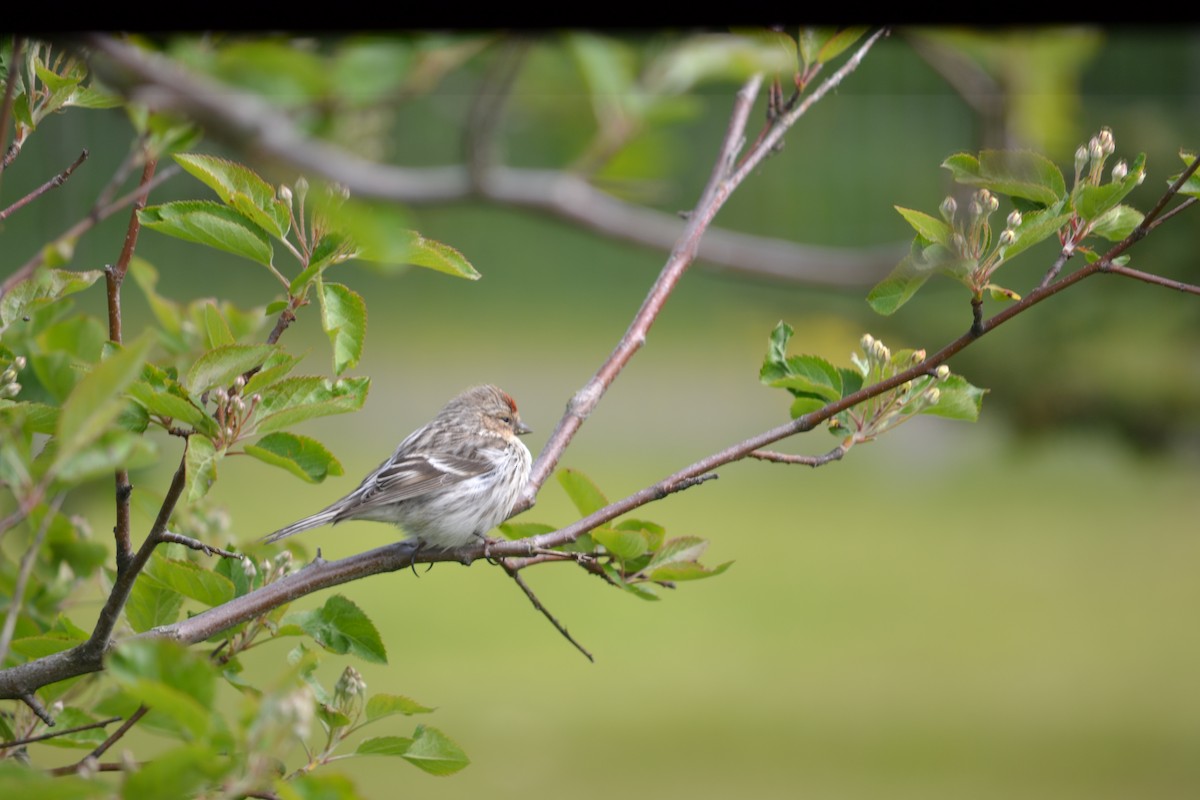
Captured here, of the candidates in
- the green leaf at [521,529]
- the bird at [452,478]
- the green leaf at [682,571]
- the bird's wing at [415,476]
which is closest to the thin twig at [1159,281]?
the green leaf at [682,571]

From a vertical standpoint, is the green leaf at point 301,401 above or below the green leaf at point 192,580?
above

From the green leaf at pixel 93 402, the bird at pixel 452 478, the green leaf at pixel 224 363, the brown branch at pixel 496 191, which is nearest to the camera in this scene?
the green leaf at pixel 93 402

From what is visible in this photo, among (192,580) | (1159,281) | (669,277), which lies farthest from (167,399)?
(1159,281)

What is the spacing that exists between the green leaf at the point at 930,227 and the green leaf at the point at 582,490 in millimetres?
270

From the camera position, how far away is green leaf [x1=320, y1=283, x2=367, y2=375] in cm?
68

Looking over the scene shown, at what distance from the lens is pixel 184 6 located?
34 cm

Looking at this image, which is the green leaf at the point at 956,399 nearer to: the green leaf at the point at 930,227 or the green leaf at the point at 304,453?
the green leaf at the point at 930,227

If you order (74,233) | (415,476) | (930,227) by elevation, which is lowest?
(74,233)

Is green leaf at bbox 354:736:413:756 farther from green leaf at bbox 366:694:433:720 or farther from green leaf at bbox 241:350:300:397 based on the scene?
green leaf at bbox 241:350:300:397

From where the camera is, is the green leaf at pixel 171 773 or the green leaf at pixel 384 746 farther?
the green leaf at pixel 384 746

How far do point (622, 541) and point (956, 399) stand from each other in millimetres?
235

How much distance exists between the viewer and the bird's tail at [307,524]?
3.07ft

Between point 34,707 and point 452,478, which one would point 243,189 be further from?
point 452,478

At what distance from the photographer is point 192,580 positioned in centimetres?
72
